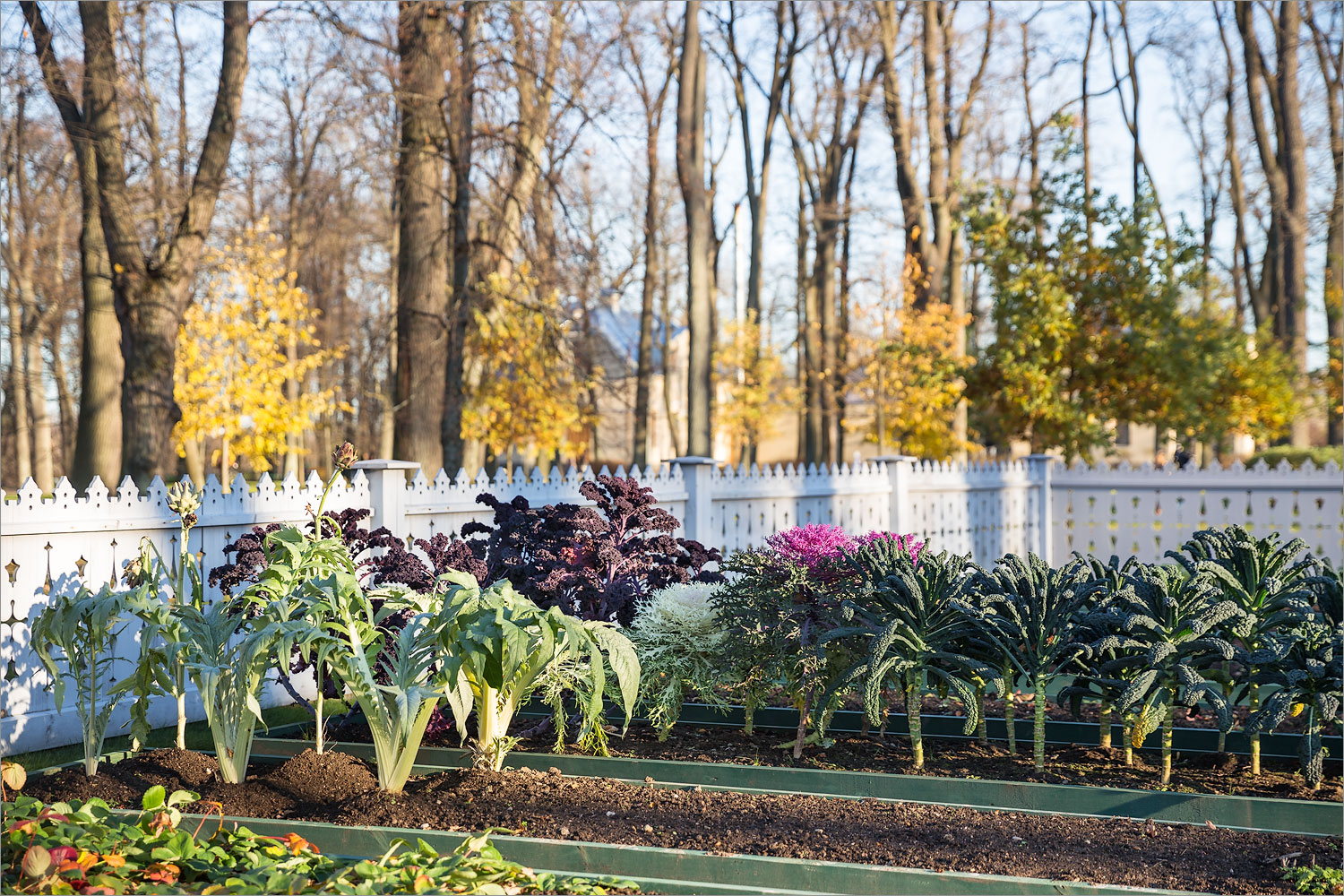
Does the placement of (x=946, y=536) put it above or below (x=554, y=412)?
below

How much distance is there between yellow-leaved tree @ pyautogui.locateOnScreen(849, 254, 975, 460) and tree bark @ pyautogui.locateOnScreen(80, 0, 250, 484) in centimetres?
953

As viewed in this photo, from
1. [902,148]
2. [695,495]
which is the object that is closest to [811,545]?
[695,495]

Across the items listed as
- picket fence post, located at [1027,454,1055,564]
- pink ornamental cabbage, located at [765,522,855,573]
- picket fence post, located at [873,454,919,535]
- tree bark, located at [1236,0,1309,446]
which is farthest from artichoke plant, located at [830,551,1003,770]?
tree bark, located at [1236,0,1309,446]

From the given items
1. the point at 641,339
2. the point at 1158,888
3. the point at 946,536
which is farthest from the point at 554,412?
the point at 1158,888

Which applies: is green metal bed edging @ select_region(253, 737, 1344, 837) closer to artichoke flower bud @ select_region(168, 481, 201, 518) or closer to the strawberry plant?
the strawberry plant

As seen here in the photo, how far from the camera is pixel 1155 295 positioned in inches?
603

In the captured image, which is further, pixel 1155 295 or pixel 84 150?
pixel 1155 295

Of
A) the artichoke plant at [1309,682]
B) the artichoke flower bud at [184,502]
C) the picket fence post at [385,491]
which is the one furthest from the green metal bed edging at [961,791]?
the picket fence post at [385,491]

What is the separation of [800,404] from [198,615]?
80.9 ft

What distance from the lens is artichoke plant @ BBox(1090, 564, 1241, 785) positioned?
3.95 m

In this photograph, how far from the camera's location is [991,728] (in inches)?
199

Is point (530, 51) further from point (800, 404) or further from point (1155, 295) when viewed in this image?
point (800, 404)

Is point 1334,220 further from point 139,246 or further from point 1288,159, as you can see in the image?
point 139,246

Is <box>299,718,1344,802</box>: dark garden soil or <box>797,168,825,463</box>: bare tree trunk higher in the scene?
<box>797,168,825,463</box>: bare tree trunk
